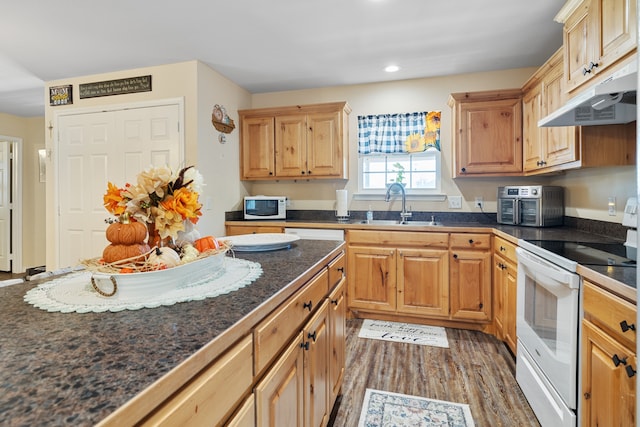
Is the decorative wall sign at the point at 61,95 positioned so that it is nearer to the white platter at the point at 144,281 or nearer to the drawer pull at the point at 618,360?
the white platter at the point at 144,281

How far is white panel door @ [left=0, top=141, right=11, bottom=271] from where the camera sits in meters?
5.08

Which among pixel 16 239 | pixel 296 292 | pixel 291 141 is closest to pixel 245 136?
pixel 291 141

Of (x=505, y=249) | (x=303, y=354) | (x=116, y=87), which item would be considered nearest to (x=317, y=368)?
(x=303, y=354)

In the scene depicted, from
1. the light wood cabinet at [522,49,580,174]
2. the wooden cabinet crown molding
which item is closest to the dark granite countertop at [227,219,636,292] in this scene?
the light wood cabinet at [522,49,580,174]

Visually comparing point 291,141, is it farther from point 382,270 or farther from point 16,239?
point 16,239

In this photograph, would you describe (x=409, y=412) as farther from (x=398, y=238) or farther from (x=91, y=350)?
(x=91, y=350)

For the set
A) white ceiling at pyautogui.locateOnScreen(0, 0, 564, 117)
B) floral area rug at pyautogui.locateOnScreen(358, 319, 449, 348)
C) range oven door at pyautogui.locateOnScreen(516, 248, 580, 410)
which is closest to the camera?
range oven door at pyautogui.locateOnScreen(516, 248, 580, 410)

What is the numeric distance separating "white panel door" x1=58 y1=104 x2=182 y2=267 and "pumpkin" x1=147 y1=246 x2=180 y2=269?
2379 millimetres

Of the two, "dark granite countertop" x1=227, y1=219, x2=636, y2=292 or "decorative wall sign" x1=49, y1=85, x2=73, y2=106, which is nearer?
"dark granite countertop" x1=227, y1=219, x2=636, y2=292

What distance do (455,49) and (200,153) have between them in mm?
2458

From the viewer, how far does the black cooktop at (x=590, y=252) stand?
1.40 meters

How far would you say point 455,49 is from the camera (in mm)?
2805

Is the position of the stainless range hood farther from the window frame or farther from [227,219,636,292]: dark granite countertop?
the window frame

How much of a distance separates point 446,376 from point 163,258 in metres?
2.01
